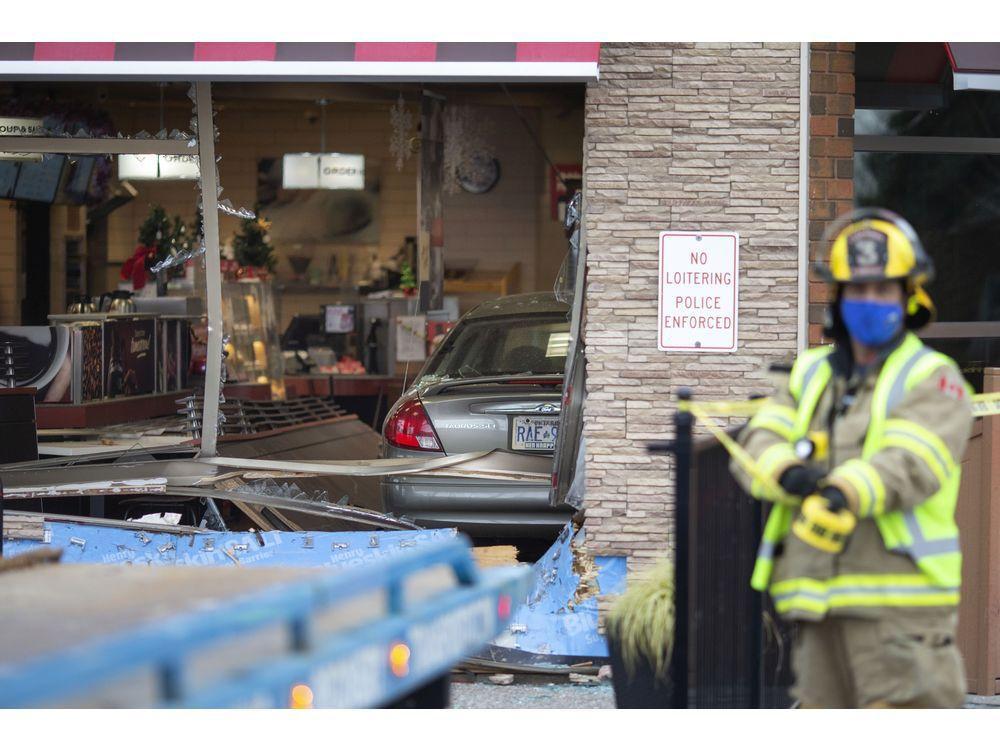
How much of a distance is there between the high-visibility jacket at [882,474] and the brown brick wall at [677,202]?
256 cm

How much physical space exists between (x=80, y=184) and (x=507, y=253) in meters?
7.47

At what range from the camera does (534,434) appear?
25.0 ft

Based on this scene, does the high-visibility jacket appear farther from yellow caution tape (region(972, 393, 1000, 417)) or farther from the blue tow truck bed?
yellow caution tape (region(972, 393, 1000, 417))

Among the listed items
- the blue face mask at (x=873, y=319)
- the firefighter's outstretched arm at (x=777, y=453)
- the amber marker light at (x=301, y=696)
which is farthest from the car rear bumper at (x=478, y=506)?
the amber marker light at (x=301, y=696)

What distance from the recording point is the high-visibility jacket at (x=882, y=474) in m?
3.33

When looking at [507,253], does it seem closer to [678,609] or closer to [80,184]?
[80,184]

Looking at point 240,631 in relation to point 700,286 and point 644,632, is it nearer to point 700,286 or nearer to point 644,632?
point 644,632

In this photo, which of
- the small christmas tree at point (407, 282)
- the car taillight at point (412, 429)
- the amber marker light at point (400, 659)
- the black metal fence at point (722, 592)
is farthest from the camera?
the small christmas tree at point (407, 282)

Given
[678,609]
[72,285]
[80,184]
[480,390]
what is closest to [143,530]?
[480,390]

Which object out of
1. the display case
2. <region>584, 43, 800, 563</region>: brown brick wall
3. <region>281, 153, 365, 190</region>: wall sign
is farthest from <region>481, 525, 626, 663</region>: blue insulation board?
<region>281, 153, 365, 190</region>: wall sign

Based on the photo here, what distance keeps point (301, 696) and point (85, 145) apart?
20.5 ft

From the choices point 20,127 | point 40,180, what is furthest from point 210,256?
point 40,180

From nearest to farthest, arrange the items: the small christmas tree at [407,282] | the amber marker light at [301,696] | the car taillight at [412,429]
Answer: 1. the amber marker light at [301,696]
2. the car taillight at [412,429]
3. the small christmas tree at [407,282]

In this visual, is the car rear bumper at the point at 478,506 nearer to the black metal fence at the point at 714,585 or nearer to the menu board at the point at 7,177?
the black metal fence at the point at 714,585
